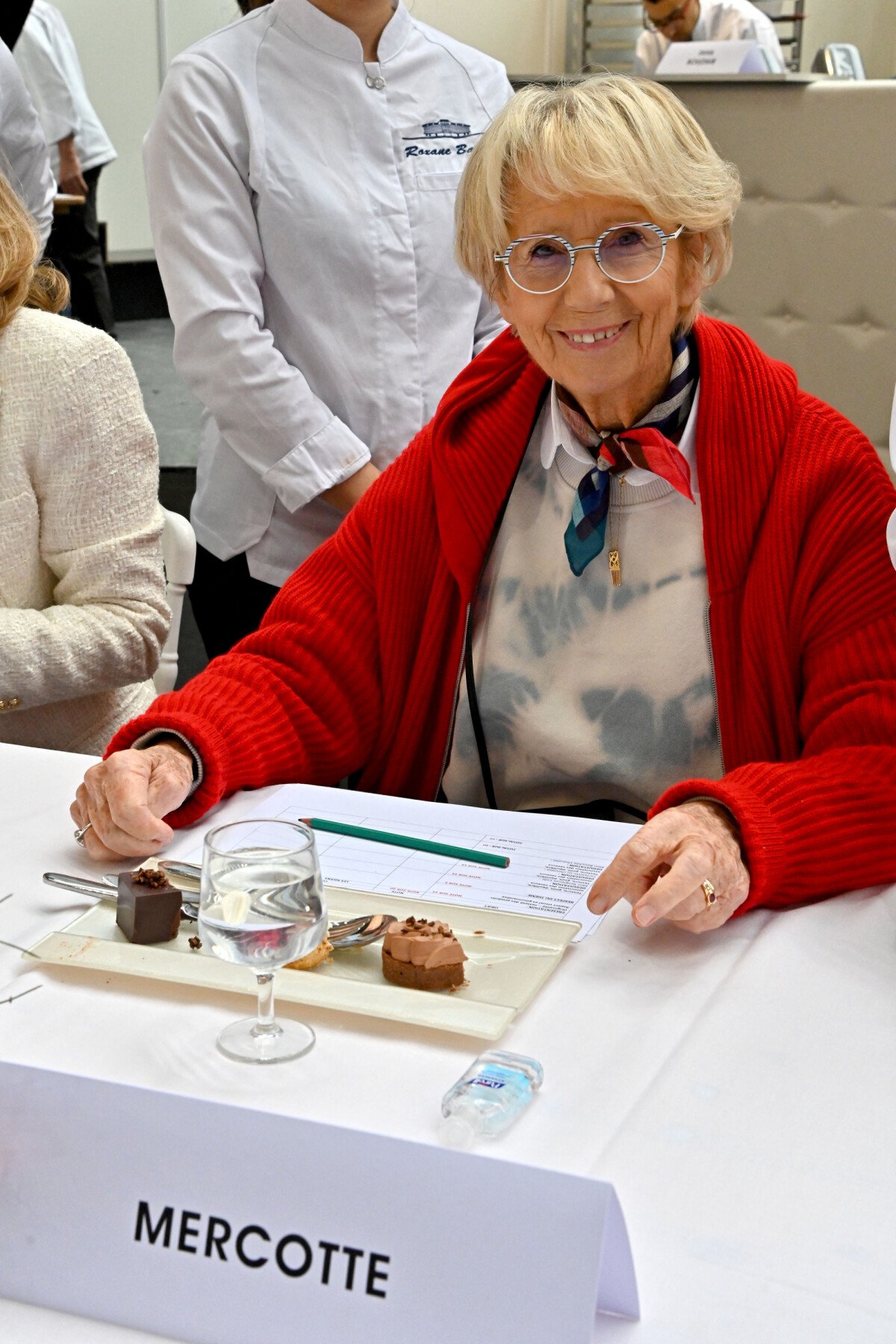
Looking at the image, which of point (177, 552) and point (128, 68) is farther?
point (128, 68)

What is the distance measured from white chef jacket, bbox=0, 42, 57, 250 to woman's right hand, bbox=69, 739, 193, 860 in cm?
208

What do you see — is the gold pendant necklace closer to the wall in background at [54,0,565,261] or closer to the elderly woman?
the elderly woman

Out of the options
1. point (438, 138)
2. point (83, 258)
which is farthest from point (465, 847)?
point (83, 258)

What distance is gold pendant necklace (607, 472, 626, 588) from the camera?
1513 millimetres

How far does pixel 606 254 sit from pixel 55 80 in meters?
4.26

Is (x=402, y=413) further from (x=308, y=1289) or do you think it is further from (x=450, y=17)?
(x=450, y=17)

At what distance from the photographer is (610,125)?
56.1 inches

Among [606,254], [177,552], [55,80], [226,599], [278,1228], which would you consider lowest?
[226,599]

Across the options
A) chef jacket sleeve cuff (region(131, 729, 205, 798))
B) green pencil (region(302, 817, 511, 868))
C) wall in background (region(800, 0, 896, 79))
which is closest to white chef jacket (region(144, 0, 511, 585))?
chef jacket sleeve cuff (region(131, 729, 205, 798))

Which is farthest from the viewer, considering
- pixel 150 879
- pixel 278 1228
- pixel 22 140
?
pixel 22 140

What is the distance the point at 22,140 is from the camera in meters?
3.29

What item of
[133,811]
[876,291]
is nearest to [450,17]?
[876,291]

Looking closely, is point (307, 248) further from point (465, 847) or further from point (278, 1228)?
point (278, 1228)

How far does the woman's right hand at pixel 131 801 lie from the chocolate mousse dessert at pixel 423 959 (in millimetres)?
315
